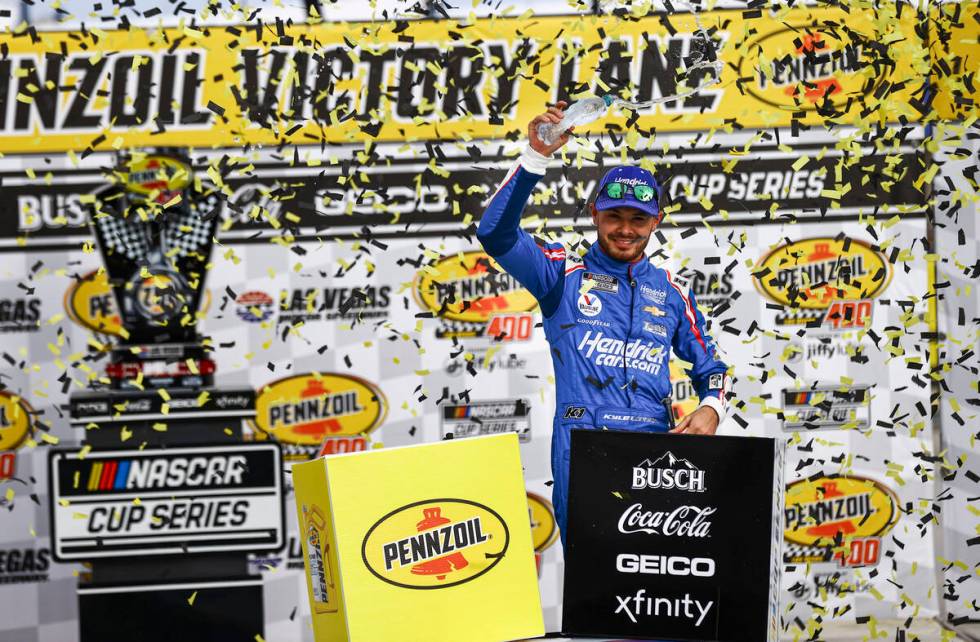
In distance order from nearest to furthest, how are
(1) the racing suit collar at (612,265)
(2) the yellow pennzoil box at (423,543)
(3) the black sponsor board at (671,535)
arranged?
(2) the yellow pennzoil box at (423,543) < (3) the black sponsor board at (671,535) < (1) the racing suit collar at (612,265)

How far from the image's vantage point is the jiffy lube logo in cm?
288

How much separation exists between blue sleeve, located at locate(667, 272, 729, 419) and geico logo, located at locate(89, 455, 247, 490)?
1.67 m

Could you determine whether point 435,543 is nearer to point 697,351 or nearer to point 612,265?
point 612,265

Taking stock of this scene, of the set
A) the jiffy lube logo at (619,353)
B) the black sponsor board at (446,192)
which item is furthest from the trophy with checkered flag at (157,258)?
the jiffy lube logo at (619,353)

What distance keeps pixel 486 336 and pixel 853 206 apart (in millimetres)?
1635

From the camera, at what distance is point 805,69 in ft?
13.2

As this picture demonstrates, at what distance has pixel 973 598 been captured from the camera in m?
4.04

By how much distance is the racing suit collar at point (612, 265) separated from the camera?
9.75 ft

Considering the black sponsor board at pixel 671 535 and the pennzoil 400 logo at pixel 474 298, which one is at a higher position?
the pennzoil 400 logo at pixel 474 298

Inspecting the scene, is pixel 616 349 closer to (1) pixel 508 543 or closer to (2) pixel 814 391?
(1) pixel 508 543

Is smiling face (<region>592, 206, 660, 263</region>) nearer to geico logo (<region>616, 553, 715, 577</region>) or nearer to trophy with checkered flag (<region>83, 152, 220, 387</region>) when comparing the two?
geico logo (<region>616, 553, 715, 577</region>)

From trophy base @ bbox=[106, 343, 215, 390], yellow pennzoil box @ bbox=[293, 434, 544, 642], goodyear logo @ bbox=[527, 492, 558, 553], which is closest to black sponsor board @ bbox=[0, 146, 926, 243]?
trophy base @ bbox=[106, 343, 215, 390]

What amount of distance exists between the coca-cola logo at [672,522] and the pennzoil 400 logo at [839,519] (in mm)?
2320

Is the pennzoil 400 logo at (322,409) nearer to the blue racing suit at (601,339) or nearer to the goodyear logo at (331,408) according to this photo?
the goodyear logo at (331,408)
